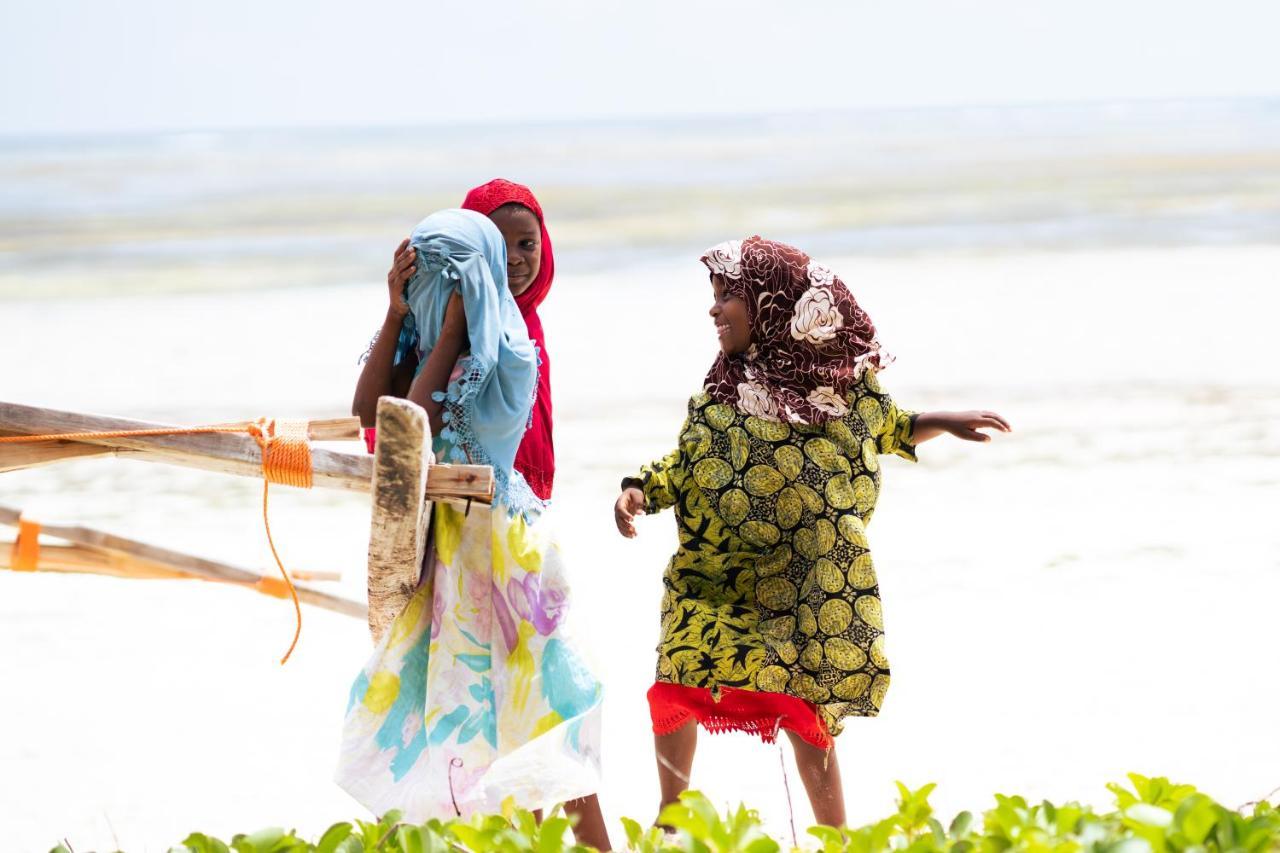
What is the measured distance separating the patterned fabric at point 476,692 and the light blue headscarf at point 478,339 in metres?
0.14

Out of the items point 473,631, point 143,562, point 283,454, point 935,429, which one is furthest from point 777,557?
point 143,562

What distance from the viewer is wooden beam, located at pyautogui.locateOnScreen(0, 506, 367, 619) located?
455cm

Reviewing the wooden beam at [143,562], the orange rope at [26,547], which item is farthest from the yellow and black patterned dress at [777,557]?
the orange rope at [26,547]

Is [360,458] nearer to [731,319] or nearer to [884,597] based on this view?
[731,319]

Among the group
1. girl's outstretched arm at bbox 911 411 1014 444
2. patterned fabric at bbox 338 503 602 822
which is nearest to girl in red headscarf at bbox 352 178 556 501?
patterned fabric at bbox 338 503 602 822

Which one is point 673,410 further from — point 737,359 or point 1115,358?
point 737,359

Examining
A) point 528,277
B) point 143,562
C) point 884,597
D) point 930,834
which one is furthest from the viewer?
point 884,597

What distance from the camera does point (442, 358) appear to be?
10.6 feet

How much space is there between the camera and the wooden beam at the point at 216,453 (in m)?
2.81

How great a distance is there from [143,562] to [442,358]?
182 centimetres

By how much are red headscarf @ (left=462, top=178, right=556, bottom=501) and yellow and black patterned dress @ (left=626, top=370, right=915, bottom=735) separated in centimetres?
26

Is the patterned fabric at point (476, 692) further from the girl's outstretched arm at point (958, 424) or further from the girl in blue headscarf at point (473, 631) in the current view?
the girl's outstretched arm at point (958, 424)

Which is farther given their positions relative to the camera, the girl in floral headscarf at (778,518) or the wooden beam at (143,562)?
the wooden beam at (143,562)

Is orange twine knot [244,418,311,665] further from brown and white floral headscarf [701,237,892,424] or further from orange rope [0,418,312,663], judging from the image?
brown and white floral headscarf [701,237,892,424]
